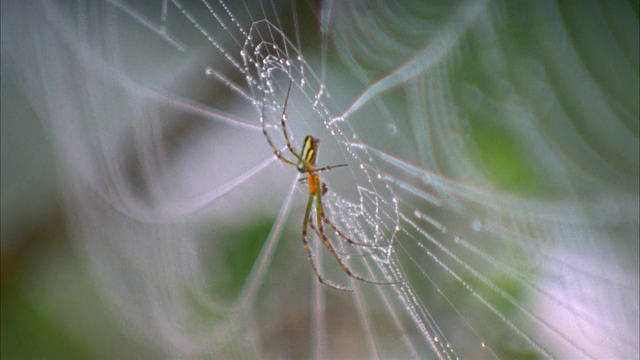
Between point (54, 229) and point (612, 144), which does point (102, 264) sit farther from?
point (612, 144)

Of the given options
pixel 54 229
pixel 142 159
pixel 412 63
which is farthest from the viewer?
pixel 412 63

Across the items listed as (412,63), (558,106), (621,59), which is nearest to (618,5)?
(621,59)

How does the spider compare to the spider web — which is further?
the spider web

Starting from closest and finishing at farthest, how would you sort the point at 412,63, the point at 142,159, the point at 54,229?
1. the point at 54,229
2. the point at 142,159
3. the point at 412,63

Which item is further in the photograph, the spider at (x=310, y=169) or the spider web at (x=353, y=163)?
the spider web at (x=353, y=163)

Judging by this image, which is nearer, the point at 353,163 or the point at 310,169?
the point at 310,169

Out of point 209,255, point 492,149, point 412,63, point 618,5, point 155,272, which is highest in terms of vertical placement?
point 618,5

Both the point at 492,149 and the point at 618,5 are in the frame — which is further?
the point at 618,5

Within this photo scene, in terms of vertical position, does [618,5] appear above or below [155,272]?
above
